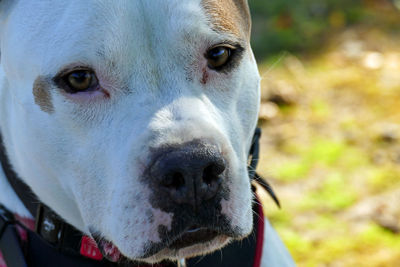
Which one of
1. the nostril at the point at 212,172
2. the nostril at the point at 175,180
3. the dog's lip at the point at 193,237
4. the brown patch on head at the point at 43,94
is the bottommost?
the dog's lip at the point at 193,237

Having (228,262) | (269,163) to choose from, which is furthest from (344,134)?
(228,262)

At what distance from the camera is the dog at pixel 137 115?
6.27 feet

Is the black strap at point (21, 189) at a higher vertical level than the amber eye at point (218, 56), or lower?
lower

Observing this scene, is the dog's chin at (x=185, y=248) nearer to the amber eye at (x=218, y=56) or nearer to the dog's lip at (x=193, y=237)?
the dog's lip at (x=193, y=237)

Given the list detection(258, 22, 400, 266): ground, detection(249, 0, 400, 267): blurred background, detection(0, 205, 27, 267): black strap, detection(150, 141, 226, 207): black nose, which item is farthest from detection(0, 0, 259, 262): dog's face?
detection(258, 22, 400, 266): ground

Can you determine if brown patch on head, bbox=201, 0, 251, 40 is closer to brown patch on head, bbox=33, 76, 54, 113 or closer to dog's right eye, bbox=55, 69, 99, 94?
dog's right eye, bbox=55, 69, 99, 94

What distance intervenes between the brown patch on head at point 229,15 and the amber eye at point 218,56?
66 mm

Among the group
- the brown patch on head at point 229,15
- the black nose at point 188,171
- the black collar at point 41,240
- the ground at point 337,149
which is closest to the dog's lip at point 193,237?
the black nose at point 188,171

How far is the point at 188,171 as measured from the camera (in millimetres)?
1853

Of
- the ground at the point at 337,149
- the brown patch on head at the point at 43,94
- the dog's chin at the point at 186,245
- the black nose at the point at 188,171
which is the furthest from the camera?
the ground at the point at 337,149

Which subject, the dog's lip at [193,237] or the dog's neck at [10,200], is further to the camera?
the dog's neck at [10,200]

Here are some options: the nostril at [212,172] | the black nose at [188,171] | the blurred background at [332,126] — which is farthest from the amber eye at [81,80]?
the blurred background at [332,126]

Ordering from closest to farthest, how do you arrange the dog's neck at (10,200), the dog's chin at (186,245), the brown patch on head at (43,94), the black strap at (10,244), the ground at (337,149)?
Result: the dog's chin at (186,245), the brown patch on head at (43,94), the black strap at (10,244), the dog's neck at (10,200), the ground at (337,149)

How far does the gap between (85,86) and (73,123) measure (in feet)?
0.43
